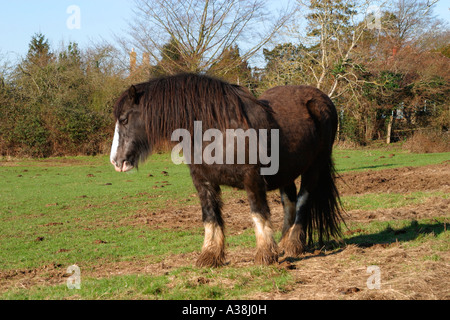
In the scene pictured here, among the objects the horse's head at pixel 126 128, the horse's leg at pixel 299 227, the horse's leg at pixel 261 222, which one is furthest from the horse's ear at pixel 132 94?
the horse's leg at pixel 299 227

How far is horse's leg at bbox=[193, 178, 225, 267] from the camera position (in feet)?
16.5

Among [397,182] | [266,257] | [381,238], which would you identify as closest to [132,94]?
[266,257]

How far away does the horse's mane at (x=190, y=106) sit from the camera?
4.85 m

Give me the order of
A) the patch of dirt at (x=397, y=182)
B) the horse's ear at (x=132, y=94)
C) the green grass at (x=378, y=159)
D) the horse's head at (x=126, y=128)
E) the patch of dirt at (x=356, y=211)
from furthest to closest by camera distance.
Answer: the green grass at (x=378, y=159) < the patch of dirt at (x=397, y=182) < the patch of dirt at (x=356, y=211) < the horse's head at (x=126, y=128) < the horse's ear at (x=132, y=94)

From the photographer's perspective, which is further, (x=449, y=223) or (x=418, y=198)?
(x=418, y=198)

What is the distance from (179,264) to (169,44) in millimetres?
16609

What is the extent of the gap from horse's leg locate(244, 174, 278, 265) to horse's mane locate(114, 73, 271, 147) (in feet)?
2.14

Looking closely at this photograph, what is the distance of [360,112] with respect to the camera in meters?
29.2

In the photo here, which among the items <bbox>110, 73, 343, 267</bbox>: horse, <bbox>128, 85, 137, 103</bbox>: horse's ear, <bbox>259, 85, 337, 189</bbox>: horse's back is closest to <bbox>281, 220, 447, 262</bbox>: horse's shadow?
<bbox>110, 73, 343, 267</bbox>: horse

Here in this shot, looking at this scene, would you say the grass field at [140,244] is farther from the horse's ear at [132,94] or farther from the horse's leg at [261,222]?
the horse's ear at [132,94]

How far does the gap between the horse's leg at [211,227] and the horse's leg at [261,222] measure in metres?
0.43

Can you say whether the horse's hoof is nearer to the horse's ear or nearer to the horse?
the horse
